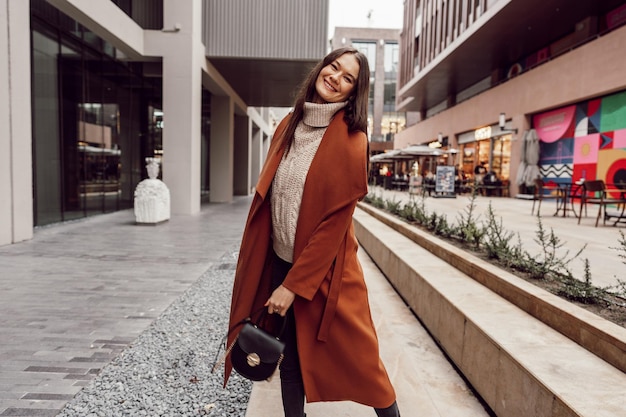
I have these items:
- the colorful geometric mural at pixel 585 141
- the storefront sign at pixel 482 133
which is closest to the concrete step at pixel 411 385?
→ the colorful geometric mural at pixel 585 141

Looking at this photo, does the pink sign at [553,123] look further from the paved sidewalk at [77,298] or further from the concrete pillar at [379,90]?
the concrete pillar at [379,90]

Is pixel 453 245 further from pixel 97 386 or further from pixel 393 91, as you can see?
pixel 393 91

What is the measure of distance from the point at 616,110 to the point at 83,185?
16.7m

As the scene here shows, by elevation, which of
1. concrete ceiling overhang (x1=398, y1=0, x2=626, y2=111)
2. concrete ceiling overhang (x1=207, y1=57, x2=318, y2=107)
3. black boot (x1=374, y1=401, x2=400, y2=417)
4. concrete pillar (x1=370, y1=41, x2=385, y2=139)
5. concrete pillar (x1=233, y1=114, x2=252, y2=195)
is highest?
concrete pillar (x1=370, y1=41, x2=385, y2=139)

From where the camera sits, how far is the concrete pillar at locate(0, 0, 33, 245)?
22.3ft

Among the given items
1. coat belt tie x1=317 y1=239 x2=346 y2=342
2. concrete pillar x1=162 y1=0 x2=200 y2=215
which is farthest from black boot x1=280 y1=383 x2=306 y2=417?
concrete pillar x1=162 y1=0 x2=200 y2=215

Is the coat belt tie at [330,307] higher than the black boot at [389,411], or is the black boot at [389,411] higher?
the coat belt tie at [330,307]

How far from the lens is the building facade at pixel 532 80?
571 inches

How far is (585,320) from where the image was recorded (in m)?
2.28

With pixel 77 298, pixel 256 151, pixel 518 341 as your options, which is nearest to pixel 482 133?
pixel 256 151

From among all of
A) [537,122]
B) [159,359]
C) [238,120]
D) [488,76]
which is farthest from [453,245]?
[488,76]

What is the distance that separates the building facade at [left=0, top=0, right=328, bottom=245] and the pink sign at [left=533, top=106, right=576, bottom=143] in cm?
1027

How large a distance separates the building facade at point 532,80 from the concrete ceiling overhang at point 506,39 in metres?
0.05

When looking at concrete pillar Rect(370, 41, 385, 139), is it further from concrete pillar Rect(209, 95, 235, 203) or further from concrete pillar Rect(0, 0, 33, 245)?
concrete pillar Rect(0, 0, 33, 245)
